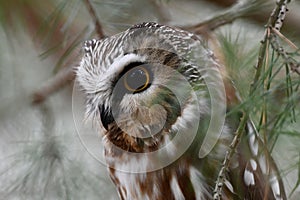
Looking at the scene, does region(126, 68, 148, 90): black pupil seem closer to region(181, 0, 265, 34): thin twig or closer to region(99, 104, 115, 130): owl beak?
region(99, 104, 115, 130): owl beak

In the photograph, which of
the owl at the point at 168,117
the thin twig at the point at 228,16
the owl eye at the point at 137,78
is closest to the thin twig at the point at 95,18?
the owl at the point at 168,117

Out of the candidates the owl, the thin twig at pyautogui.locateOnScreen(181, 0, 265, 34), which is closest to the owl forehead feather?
the owl

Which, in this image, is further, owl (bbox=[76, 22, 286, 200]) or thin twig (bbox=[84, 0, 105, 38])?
thin twig (bbox=[84, 0, 105, 38])

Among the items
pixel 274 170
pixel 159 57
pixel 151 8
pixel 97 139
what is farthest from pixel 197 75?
pixel 151 8

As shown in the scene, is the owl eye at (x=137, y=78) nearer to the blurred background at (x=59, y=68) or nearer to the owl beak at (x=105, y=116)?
the owl beak at (x=105, y=116)

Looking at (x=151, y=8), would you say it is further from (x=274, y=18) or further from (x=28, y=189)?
(x=274, y=18)

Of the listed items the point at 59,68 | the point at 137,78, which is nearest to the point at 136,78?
the point at 137,78
